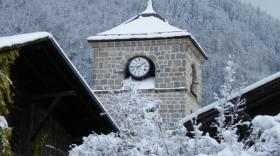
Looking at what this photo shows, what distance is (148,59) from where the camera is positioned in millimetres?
33188

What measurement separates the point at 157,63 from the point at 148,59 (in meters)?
0.36

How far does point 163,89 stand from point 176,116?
1.11m

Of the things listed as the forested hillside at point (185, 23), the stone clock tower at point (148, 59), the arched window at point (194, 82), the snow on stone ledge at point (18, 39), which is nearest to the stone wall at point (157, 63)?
the stone clock tower at point (148, 59)

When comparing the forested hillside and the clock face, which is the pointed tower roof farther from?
A: the forested hillside

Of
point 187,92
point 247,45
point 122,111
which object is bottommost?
point 122,111

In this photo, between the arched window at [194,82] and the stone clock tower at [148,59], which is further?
the arched window at [194,82]

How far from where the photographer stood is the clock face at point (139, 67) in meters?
32.3

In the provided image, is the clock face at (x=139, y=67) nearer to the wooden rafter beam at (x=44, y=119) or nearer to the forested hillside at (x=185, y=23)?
the wooden rafter beam at (x=44, y=119)

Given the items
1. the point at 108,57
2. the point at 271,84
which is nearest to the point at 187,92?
the point at 108,57

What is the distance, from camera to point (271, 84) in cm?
1220

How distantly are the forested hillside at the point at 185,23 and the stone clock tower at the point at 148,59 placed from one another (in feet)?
110

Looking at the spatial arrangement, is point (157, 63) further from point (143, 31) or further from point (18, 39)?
point (18, 39)

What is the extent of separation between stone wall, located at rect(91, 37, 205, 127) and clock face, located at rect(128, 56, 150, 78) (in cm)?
19

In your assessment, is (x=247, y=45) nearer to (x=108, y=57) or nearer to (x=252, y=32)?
(x=252, y=32)
